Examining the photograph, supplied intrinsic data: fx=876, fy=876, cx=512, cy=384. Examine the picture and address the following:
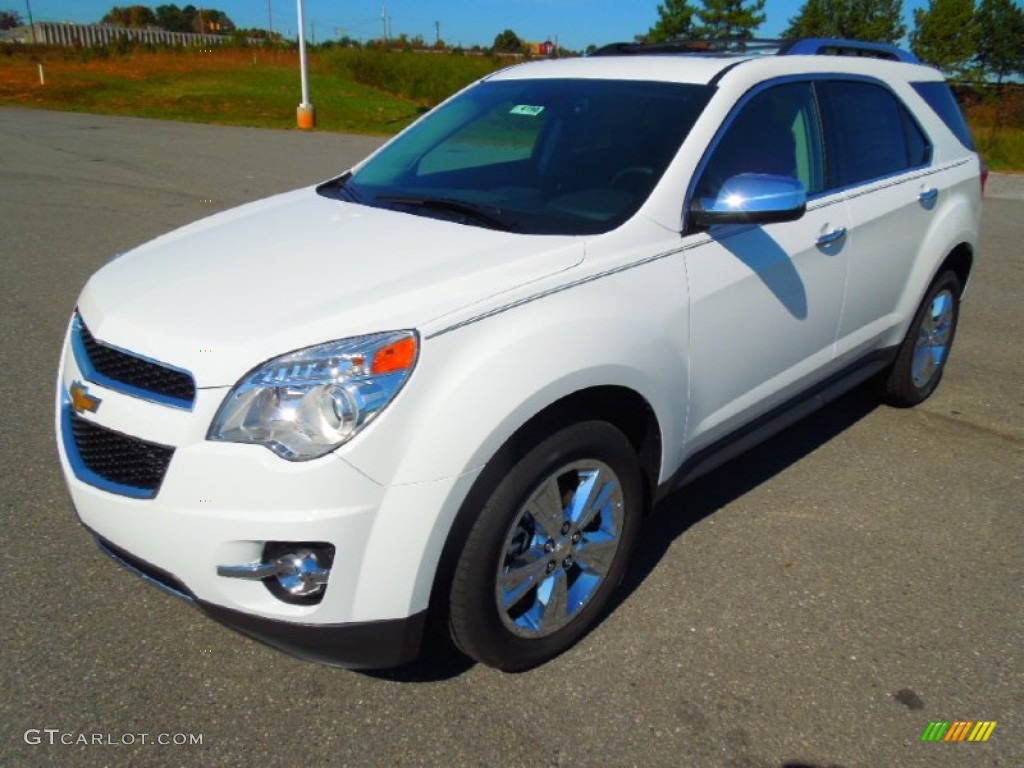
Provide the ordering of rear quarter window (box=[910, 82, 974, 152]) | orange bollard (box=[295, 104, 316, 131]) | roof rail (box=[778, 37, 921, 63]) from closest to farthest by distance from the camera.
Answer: roof rail (box=[778, 37, 921, 63]), rear quarter window (box=[910, 82, 974, 152]), orange bollard (box=[295, 104, 316, 131])

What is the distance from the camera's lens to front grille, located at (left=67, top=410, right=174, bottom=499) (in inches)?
88.3

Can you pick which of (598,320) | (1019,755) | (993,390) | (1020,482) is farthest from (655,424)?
(993,390)

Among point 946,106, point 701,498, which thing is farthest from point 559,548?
point 946,106

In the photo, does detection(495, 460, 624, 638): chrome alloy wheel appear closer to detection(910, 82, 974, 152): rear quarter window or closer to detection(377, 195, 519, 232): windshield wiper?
detection(377, 195, 519, 232): windshield wiper

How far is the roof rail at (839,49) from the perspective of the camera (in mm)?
3795

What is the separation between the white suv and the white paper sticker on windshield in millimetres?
11

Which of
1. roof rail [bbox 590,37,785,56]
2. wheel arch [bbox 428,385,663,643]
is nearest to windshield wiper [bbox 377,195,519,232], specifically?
wheel arch [bbox 428,385,663,643]

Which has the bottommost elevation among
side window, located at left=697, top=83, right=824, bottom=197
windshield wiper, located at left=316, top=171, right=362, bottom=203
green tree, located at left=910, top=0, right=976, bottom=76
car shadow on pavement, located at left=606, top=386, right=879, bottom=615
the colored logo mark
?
the colored logo mark

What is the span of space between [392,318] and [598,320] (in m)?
0.64

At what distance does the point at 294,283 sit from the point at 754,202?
1.47 metres

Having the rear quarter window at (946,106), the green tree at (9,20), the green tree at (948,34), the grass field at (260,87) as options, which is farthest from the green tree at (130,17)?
the rear quarter window at (946,106)

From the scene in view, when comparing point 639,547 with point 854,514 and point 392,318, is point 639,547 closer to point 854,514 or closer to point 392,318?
point 854,514

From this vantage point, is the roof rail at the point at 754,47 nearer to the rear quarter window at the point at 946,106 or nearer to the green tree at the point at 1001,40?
the rear quarter window at the point at 946,106

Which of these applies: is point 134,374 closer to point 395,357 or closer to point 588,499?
point 395,357
